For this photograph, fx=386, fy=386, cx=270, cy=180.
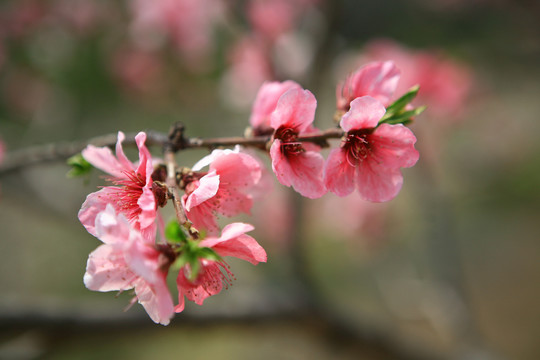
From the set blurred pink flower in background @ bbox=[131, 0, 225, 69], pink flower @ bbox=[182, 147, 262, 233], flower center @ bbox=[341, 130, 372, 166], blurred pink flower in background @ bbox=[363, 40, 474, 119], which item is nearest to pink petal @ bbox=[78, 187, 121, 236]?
pink flower @ bbox=[182, 147, 262, 233]

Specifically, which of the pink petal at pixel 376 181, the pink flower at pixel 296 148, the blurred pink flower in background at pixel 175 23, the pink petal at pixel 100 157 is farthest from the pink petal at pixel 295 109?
the blurred pink flower in background at pixel 175 23

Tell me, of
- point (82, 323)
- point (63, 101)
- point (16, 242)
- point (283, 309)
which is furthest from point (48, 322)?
point (16, 242)

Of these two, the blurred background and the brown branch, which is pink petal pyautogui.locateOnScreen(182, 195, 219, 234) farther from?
the blurred background

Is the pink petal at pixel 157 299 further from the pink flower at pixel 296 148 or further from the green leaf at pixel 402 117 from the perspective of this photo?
the green leaf at pixel 402 117

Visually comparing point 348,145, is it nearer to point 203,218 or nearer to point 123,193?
point 203,218

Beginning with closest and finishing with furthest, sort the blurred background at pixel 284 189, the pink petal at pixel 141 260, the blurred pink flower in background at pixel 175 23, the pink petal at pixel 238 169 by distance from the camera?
the pink petal at pixel 141 260 < the pink petal at pixel 238 169 < the blurred background at pixel 284 189 < the blurred pink flower in background at pixel 175 23

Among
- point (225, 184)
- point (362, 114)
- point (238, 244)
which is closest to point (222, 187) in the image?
point (225, 184)

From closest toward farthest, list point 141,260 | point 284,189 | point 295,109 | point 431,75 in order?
point 141,260 → point 295,109 → point 431,75 → point 284,189
